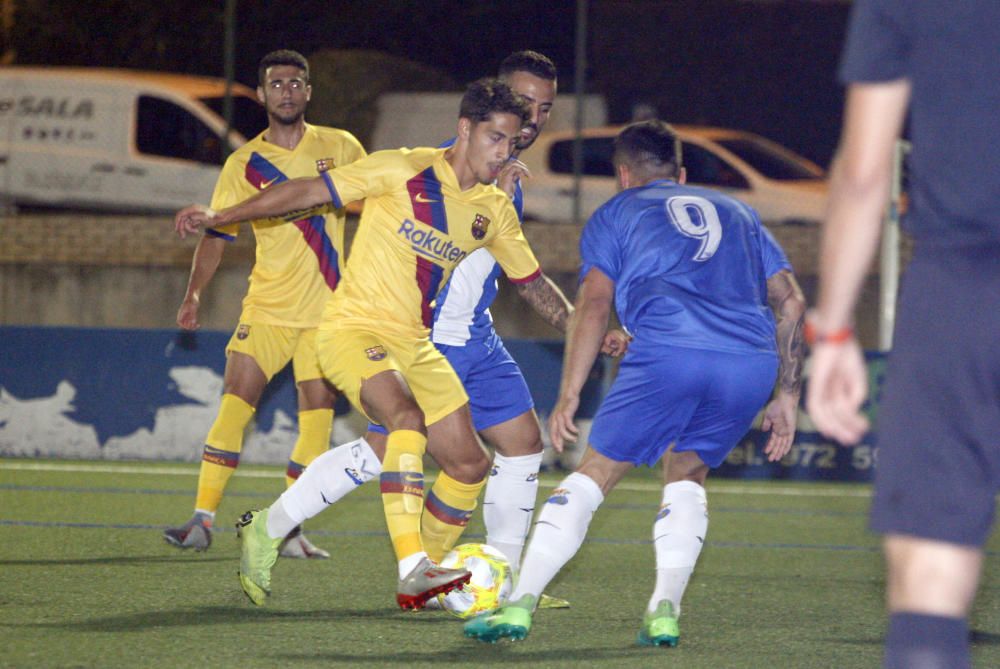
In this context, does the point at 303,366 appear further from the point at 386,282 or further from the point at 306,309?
the point at 386,282

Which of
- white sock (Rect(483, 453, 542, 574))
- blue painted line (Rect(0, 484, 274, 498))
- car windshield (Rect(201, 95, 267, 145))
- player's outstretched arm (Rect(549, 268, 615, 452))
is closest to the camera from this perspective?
player's outstretched arm (Rect(549, 268, 615, 452))

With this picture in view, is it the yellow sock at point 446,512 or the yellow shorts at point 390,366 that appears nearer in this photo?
the yellow shorts at point 390,366

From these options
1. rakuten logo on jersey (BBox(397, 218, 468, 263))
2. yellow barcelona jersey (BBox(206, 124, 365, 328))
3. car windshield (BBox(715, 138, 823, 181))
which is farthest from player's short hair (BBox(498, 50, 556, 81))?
car windshield (BBox(715, 138, 823, 181))

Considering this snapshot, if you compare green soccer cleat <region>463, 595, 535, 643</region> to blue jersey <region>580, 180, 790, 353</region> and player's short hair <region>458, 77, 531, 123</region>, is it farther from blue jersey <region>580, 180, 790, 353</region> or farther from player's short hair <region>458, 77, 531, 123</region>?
player's short hair <region>458, 77, 531, 123</region>

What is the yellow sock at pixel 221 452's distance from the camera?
716 cm

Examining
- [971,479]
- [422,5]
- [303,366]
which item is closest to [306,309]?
[303,366]

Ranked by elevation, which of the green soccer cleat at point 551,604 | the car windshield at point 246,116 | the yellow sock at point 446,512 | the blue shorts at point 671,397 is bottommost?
the green soccer cleat at point 551,604

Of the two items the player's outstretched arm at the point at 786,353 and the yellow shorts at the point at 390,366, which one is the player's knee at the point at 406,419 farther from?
the player's outstretched arm at the point at 786,353

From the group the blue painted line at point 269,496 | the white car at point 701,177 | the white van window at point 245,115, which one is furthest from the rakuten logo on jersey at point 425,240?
the white van window at point 245,115

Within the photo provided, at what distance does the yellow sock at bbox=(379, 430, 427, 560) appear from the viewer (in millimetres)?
5375

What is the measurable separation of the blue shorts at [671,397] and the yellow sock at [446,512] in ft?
2.85

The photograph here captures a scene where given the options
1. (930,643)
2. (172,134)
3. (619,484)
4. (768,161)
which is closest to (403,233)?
(930,643)

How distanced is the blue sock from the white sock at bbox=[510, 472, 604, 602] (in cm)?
231

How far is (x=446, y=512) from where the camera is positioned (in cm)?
604
